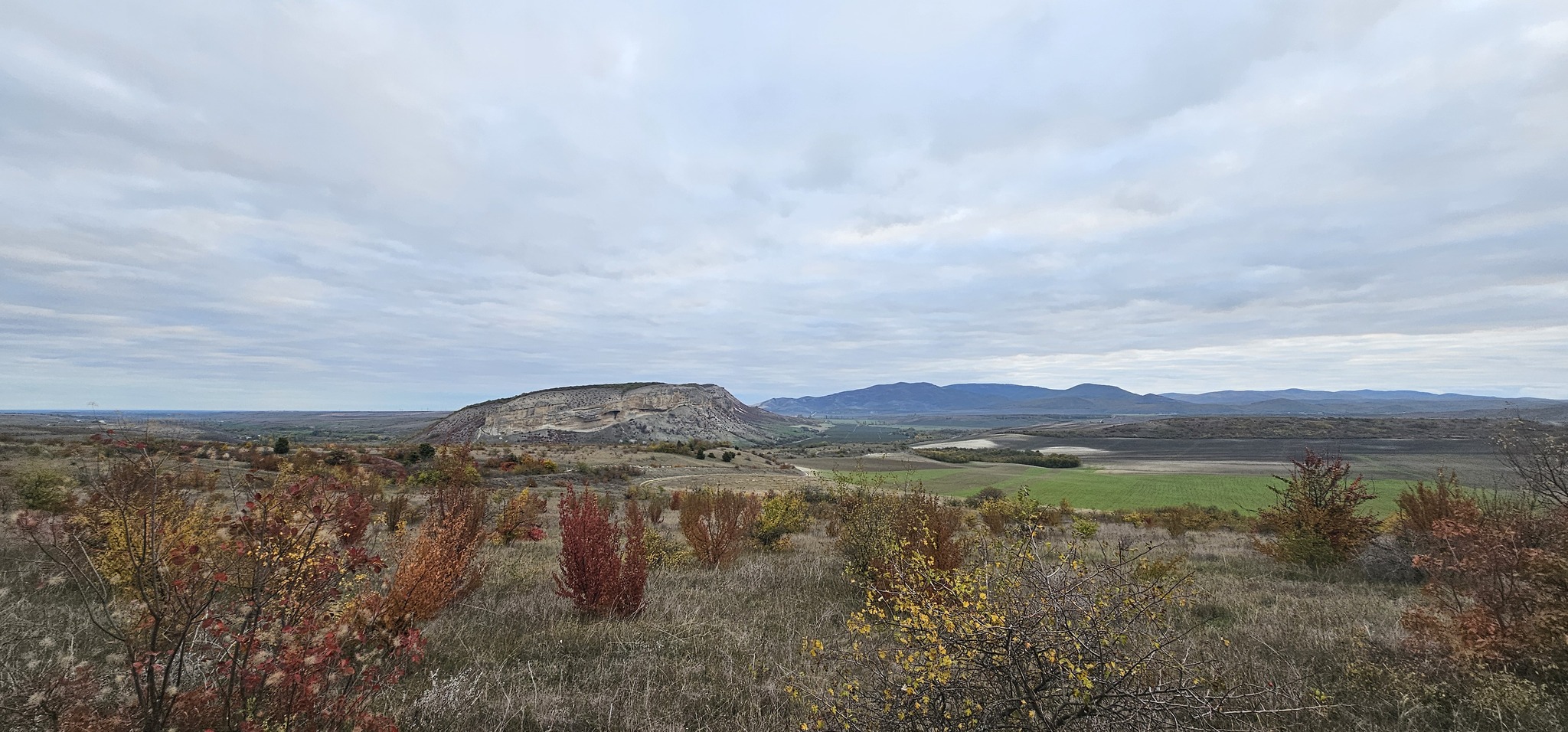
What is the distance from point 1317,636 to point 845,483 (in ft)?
23.5

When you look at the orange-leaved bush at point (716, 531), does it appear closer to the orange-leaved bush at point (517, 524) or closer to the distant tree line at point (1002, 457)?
the orange-leaved bush at point (517, 524)

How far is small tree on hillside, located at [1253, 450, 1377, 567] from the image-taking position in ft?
39.7

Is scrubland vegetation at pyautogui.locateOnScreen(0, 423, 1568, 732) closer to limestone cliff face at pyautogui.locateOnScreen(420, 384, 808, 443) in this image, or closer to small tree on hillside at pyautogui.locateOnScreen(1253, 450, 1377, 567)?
small tree on hillside at pyautogui.locateOnScreen(1253, 450, 1377, 567)

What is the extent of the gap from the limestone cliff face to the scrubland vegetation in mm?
93077

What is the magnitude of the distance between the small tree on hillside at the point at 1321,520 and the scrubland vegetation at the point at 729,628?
0.74 meters

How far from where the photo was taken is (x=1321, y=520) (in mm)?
12211

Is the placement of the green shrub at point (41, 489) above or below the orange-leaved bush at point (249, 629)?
below

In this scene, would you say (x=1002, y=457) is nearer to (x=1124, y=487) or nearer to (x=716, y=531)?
(x=1124, y=487)

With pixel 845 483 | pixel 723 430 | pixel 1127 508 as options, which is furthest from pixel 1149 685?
pixel 723 430

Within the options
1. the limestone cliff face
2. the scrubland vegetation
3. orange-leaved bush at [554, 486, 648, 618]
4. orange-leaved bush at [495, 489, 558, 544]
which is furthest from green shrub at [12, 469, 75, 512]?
the limestone cliff face

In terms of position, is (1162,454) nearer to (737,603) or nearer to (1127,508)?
(1127,508)

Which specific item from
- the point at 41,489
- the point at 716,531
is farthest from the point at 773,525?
the point at 41,489

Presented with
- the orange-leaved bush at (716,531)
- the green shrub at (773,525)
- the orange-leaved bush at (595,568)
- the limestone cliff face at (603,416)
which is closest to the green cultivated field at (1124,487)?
the green shrub at (773,525)

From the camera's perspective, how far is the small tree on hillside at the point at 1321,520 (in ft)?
39.7
